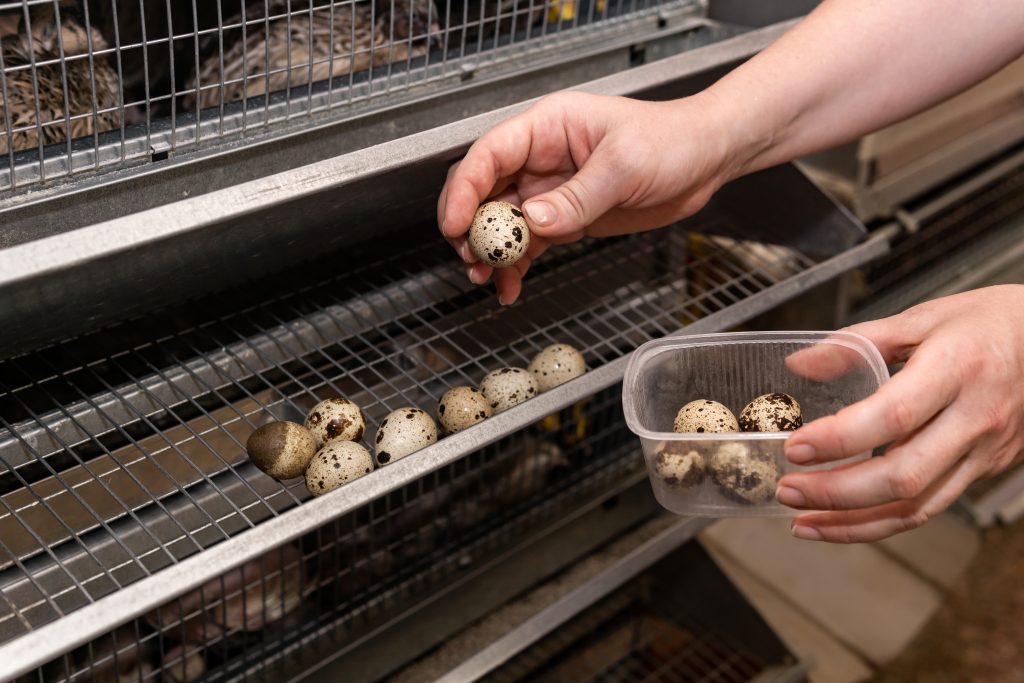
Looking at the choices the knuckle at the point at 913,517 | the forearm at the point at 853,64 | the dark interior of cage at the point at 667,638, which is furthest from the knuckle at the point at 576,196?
the dark interior of cage at the point at 667,638

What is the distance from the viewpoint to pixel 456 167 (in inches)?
44.5

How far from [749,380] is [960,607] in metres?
1.63

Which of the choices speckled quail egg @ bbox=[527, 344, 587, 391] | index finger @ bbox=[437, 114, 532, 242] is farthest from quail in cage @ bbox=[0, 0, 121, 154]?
speckled quail egg @ bbox=[527, 344, 587, 391]

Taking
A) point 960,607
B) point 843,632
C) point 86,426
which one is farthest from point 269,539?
point 960,607

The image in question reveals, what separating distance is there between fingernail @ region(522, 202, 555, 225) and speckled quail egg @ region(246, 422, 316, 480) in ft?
1.30

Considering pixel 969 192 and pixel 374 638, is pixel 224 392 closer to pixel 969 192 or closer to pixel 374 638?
pixel 374 638

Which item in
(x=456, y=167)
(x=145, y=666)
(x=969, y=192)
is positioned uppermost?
(x=456, y=167)

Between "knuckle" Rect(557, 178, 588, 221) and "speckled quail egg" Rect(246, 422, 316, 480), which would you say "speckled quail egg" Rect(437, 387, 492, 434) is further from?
"knuckle" Rect(557, 178, 588, 221)

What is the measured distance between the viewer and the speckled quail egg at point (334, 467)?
116 cm

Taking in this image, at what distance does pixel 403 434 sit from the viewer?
1219 millimetres

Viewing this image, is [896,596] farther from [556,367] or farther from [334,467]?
[334,467]

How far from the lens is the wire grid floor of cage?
111cm

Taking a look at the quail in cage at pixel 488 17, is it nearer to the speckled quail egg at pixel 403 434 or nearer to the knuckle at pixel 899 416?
the speckled quail egg at pixel 403 434

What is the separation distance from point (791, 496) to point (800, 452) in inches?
3.5
